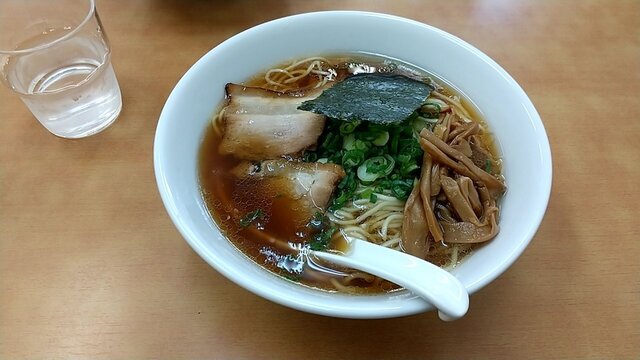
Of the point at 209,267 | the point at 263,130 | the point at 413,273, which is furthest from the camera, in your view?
the point at 263,130

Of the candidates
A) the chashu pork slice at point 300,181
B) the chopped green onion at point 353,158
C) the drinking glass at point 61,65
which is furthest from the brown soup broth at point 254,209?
the drinking glass at point 61,65

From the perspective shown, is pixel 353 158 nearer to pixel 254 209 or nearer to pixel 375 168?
pixel 375 168

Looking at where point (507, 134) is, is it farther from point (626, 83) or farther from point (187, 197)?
point (187, 197)

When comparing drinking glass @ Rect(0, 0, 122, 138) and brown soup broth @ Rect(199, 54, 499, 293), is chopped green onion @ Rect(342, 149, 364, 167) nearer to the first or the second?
brown soup broth @ Rect(199, 54, 499, 293)

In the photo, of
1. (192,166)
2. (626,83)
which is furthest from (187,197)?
(626,83)

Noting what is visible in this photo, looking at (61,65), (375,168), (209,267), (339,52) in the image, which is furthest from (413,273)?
(61,65)

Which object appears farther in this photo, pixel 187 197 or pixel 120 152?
pixel 120 152
